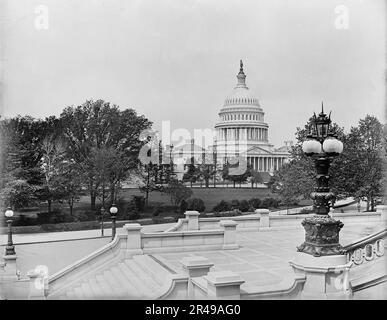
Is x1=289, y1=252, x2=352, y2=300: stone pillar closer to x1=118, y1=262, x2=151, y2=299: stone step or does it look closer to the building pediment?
x1=118, y1=262, x2=151, y2=299: stone step

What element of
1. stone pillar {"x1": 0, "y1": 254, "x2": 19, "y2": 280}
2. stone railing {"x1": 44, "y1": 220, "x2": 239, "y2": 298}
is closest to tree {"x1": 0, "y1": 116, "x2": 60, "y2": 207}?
stone pillar {"x1": 0, "y1": 254, "x2": 19, "y2": 280}

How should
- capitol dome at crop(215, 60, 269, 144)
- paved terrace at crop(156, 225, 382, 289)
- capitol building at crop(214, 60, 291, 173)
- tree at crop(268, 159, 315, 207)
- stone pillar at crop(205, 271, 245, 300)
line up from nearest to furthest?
stone pillar at crop(205, 271, 245, 300) < paved terrace at crop(156, 225, 382, 289) < tree at crop(268, 159, 315, 207) < capitol building at crop(214, 60, 291, 173) < capitol dome at crop(215, 60, 269, 144)

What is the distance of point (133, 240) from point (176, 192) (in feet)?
57.9

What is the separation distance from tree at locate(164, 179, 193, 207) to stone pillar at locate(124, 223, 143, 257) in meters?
17.3

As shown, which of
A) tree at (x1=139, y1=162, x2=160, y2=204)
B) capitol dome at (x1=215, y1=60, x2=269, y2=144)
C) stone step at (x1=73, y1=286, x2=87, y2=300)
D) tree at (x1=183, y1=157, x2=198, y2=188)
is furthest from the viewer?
capitol dome at (x1=215, y1=60, x2=269, y2=144)

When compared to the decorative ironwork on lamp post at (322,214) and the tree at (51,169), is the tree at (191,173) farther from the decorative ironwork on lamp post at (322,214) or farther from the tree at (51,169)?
the decorative ironwork on lamp post at (322,214)

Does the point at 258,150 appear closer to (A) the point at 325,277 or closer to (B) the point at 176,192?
(B) the point at 176,192

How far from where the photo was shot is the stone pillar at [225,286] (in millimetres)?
7305

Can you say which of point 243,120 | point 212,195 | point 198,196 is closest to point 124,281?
point 198,196

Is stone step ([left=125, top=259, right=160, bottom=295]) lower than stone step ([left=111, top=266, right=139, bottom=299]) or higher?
higher

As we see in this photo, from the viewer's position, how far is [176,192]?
32.8m

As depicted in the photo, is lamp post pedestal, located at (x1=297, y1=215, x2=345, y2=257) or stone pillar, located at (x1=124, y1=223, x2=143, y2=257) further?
stone pillar, located at (x1=124, y1=223, x2=143, y2=257)

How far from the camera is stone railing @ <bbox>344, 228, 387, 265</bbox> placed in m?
10.5
